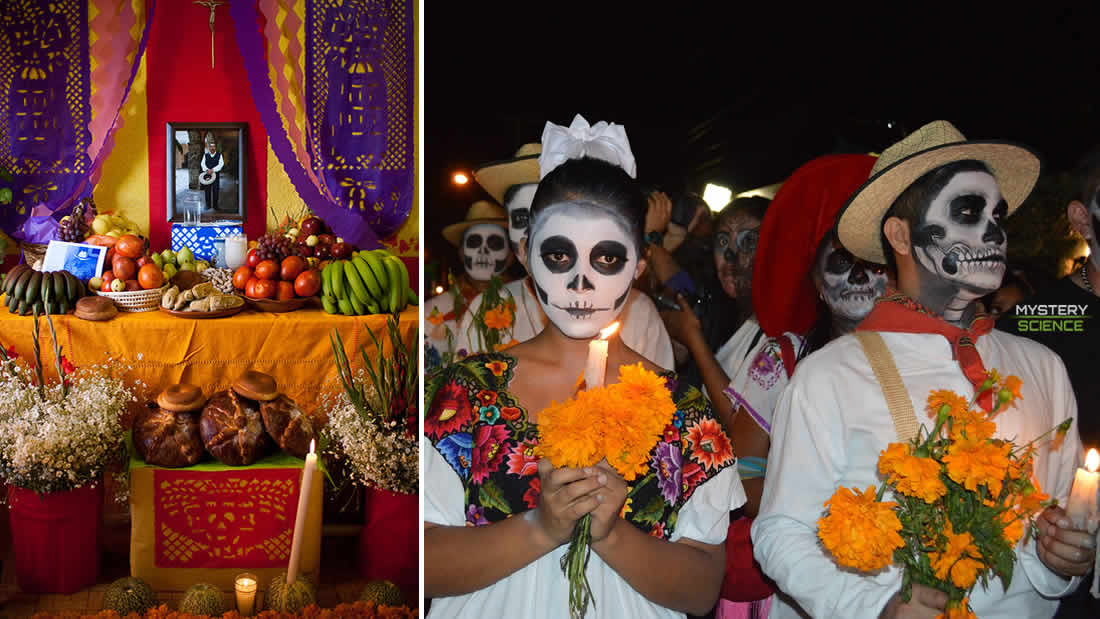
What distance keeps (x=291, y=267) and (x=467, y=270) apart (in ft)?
5.50

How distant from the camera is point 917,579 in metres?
1.78

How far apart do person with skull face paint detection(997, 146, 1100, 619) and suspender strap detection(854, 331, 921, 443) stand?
0.88 ft

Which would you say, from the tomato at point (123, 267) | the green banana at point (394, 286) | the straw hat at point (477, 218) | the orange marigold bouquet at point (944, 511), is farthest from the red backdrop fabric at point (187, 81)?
the orange marigold bouquet at point (944, 511)

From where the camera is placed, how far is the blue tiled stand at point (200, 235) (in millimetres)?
3637

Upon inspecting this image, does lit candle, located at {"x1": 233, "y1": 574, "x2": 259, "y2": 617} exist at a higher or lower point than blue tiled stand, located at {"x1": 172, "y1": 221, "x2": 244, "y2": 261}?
lower

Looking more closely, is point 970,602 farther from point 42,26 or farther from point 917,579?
point 42,26

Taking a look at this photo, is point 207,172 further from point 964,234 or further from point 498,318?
point 964,234

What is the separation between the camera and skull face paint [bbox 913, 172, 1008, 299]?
5.88ft

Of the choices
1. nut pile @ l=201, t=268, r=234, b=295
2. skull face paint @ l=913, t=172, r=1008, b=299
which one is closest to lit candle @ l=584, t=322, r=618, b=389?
skull face paint @ l=913, t=172, r=1008, b=299

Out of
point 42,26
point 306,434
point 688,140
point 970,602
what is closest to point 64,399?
point 306,434

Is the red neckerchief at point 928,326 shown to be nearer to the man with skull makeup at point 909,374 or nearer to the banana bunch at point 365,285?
the man with skull makeup at point 909,374

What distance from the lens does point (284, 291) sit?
3373 millimetres

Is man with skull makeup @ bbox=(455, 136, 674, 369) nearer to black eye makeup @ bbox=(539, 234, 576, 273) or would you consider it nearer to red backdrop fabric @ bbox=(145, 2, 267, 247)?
black eye makeup @ bbox=(539, 234, 576, 273)

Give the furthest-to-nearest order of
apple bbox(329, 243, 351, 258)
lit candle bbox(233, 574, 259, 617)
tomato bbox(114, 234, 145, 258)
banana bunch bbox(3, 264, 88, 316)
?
apple bbox(329, 243, 351, 258) → tomato bbox(114, 234, 145, 258) → banana bunch bbox(3, 264, 88, 316) → lit candle bbox(233, 574, 259, 617)
